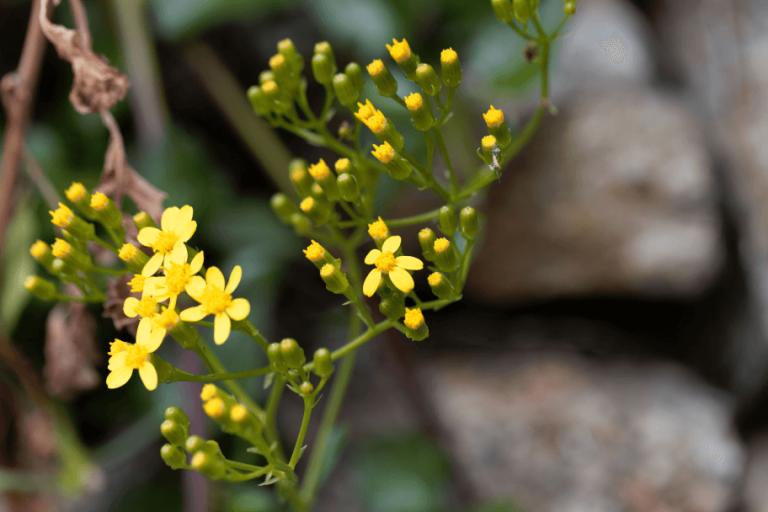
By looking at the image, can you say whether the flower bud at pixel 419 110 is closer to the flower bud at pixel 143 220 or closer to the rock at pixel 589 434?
the flower bud at pixel 143 220

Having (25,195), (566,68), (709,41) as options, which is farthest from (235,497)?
(709,41)

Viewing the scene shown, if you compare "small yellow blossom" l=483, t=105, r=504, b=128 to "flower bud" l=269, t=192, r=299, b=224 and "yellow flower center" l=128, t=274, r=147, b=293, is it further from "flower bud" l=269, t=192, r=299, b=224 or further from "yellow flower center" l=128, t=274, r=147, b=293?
"yellow flower center" l=128, t=274, r=147, b=293

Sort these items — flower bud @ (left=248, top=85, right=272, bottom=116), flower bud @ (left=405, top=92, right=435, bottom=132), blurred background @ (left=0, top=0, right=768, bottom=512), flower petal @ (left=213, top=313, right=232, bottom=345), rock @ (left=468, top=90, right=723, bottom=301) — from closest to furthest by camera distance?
flower petal @ (left=213, top=313, right=232, bottom=345) < flower bud @ (left=405, top=92, right=435, bottom=132) < flower bud @ (left=248, top=85, right=272, bottom=116) < blurred background @ (left=0, top=0, right=768, bottom=512) < rock @ (left=468, top=90, right=723, bottom=301)

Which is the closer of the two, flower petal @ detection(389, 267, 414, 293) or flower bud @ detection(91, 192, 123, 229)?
flower petal @ detection(389, 267, 414, 293)

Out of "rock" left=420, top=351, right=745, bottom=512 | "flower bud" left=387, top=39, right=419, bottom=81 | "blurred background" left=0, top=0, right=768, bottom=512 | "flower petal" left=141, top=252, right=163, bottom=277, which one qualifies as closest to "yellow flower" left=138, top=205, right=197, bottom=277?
"flower petal" left=141, top=252, right=163, bottom=277

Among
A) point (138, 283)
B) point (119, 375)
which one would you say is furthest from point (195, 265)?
point (119, 375)

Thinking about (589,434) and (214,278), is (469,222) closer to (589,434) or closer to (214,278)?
(214,278)
